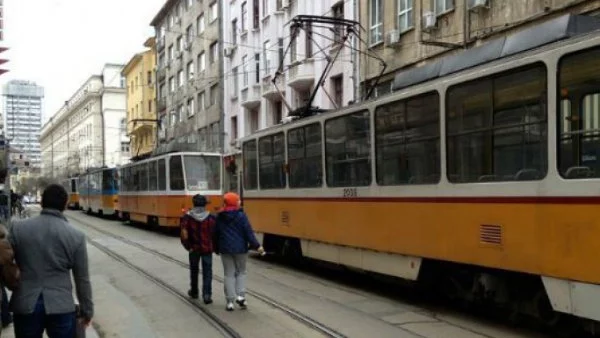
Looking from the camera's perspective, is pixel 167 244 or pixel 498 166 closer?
pixel 498 166

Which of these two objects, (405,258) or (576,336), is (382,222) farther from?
(576,336)

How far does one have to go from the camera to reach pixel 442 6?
20938mm

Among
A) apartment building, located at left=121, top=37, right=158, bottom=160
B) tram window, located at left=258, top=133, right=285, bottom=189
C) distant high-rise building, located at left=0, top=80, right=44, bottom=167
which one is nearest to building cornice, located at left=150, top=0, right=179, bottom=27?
apartment building, located at left=121, top=37, right=158, bottom=160

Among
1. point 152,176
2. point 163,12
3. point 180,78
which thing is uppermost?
point 163,12

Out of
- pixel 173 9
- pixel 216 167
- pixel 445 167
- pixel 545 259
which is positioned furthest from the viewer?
pixel 173 9

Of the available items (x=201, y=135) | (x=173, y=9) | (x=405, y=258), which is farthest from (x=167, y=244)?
(x=173, y=9)

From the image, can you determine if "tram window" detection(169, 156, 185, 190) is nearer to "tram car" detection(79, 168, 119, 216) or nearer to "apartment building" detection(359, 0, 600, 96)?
"apartment building" detection(359, 0, 600, 96)

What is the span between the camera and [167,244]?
20.4 metres

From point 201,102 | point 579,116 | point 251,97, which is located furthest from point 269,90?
point 579,116

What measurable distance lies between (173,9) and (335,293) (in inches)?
1996

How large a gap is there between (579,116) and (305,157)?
6.49 metres

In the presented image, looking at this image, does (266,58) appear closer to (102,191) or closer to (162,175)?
(102,191)

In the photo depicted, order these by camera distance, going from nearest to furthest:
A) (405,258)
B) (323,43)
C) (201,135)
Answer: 1. (405,258)
2. (323,43)
3. (201,135)

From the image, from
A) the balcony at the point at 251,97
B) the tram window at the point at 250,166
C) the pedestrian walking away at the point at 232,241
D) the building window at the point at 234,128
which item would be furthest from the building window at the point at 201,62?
the pedestrian walking away at the point at 232,241
